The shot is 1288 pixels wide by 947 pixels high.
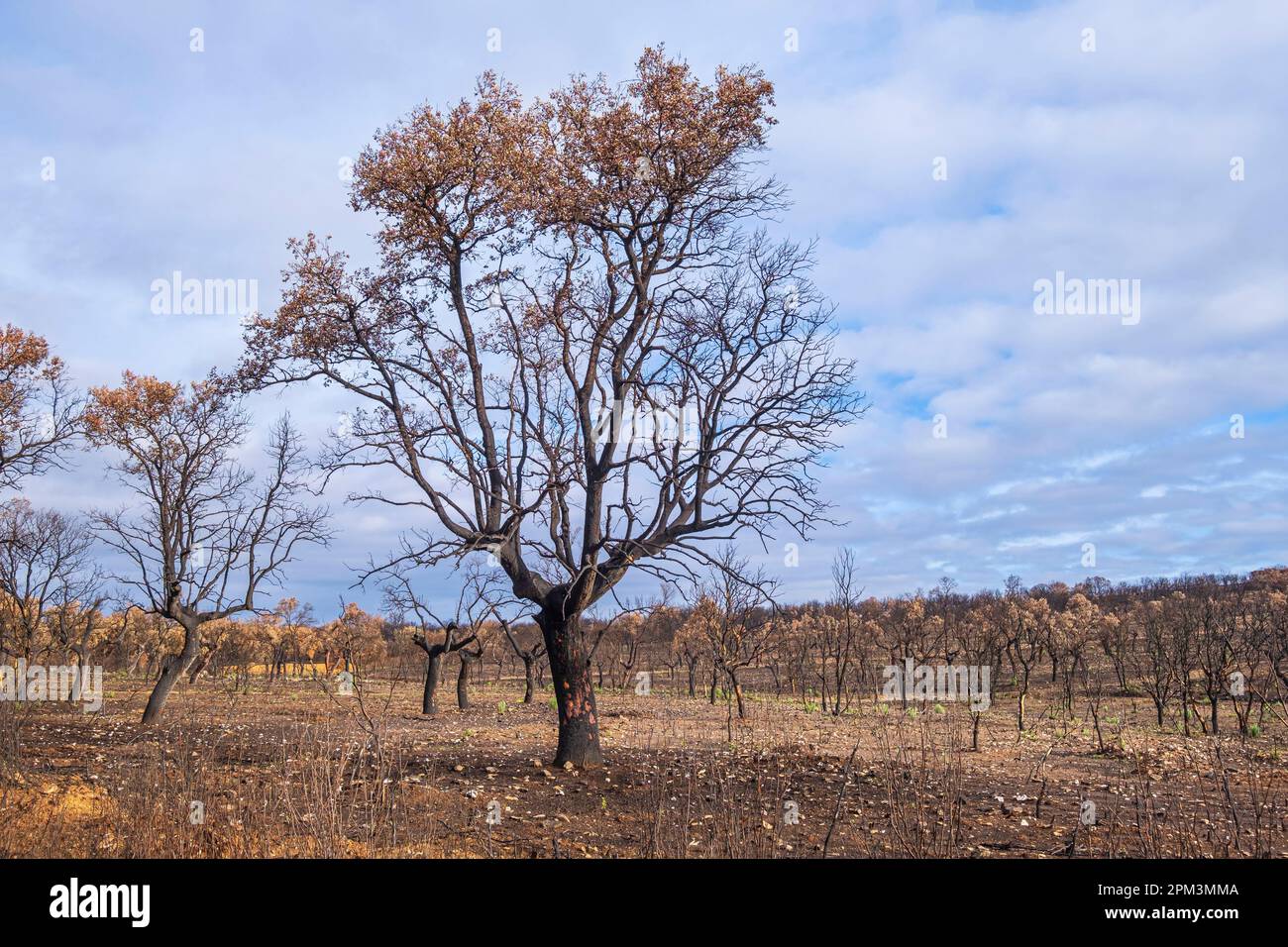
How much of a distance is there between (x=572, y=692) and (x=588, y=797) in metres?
2.31

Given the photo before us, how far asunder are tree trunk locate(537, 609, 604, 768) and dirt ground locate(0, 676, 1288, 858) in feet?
1.61

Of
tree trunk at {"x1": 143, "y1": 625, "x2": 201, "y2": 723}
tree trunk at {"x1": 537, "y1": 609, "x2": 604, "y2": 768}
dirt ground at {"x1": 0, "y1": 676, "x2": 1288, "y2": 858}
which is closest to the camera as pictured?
dirt ground at {"x1": 0, "y1": 676, "x2": 1288, "y2": 858}

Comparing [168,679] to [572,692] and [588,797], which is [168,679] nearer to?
[572,692]

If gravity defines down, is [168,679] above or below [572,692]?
below

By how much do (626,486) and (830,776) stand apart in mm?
5254

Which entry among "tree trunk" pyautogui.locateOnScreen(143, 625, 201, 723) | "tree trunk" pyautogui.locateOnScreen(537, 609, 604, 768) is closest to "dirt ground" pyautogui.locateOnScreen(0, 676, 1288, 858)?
"tree trunk" pyautogui.locateOnScreen(537, 609, 604, 768)

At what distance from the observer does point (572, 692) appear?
12.7 metres

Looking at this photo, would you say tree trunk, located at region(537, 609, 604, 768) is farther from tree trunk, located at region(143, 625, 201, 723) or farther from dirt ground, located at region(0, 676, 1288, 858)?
tree trunk, located at region(143, 625, 201, 723)

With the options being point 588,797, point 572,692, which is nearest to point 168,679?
point 572,692

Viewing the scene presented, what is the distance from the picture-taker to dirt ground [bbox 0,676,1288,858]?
6.88m

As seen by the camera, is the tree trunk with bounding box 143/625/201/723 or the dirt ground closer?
the dirt ground
